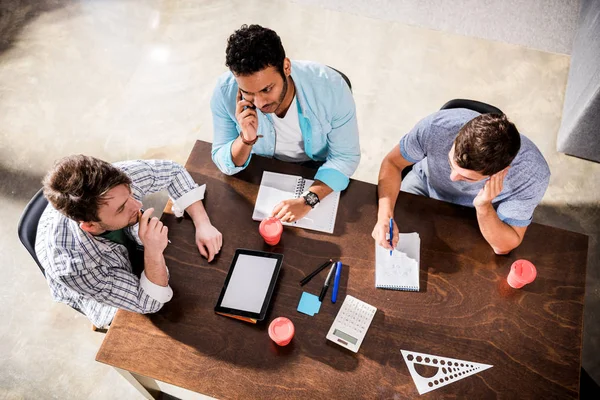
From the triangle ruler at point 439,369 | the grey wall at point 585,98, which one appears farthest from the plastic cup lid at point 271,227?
the grey wall at point 585,98

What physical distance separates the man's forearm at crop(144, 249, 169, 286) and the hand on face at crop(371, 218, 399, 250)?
2.52 feet

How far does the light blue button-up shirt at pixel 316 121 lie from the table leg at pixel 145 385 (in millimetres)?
947

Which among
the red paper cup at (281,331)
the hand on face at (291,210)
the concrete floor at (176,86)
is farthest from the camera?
the concrete floor at (176,86)

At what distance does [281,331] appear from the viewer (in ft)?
4.96

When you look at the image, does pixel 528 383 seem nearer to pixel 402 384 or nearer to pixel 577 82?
pixel 402 384

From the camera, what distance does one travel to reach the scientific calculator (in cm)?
152

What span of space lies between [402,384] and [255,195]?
2.85ft

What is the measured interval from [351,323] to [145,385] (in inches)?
43.5

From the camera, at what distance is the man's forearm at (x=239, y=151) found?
1.78 m

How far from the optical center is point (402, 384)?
1.47m

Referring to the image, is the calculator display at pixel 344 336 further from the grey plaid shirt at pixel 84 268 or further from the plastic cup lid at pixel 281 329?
the grey plaid shirt at pixel 84 268

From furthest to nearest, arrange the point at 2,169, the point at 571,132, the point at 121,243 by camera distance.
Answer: the point at 2,169, the point at 571,132, the point at 121,243

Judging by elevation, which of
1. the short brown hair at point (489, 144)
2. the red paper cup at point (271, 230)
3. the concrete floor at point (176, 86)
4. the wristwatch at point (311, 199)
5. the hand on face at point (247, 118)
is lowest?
the concrete floor at point (176, 86)

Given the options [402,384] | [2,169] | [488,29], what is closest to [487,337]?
[402,384]
